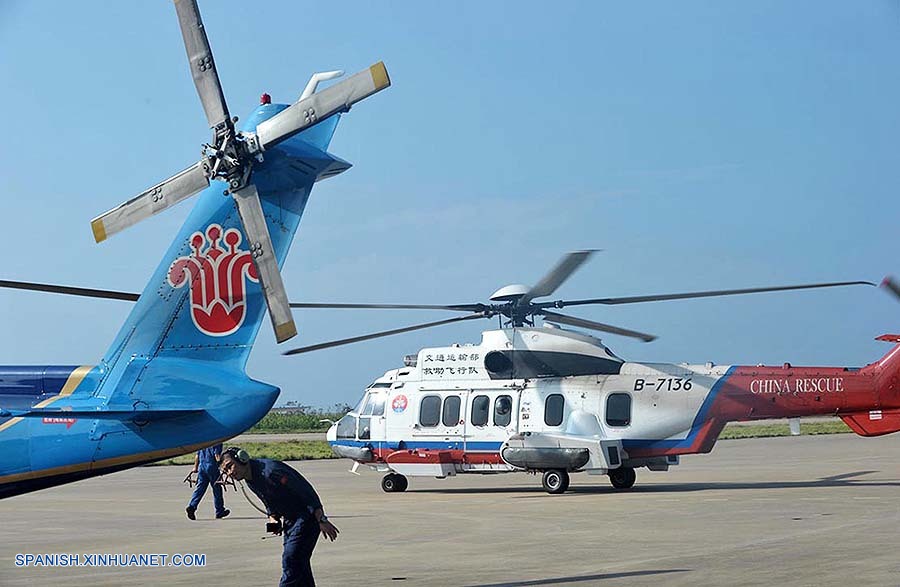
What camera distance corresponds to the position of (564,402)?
875 inches

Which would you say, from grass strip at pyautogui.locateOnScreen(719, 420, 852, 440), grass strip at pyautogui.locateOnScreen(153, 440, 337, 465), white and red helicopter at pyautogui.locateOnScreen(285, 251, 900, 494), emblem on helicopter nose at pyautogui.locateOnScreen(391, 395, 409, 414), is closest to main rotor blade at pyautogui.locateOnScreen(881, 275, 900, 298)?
white and red helicopter at pyautogui.locateOnScreen(285, 251, 900, 494)

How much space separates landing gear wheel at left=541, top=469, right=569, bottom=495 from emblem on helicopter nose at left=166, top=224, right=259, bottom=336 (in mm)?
11927

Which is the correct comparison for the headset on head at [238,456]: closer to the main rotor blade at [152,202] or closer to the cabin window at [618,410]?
the main rotor blade at [152,202]

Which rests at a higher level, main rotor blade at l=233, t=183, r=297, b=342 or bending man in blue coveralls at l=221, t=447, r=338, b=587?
main rotor blade at l=233, t=183, r=297, b=342

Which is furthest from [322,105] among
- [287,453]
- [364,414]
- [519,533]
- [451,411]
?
[287,453]

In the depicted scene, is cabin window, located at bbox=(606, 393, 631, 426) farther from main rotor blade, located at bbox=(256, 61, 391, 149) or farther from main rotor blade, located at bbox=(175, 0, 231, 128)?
main rotor blade, located at bbox=(175, 0, 231, 128)

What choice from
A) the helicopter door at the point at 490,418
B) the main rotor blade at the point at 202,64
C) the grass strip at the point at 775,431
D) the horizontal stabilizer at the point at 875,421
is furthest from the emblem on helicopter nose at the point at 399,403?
the grass strip at the point at 775,431

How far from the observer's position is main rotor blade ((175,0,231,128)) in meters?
9.85

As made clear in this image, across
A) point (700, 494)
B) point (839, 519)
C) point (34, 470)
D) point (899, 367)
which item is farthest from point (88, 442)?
point (899, 367)

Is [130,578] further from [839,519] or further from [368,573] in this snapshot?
[839,519]

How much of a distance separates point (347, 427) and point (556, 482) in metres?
4.90

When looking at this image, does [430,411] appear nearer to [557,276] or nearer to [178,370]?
[557,276]

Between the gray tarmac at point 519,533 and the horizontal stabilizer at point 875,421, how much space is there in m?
1.10

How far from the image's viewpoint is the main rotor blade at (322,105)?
9.09 meters
